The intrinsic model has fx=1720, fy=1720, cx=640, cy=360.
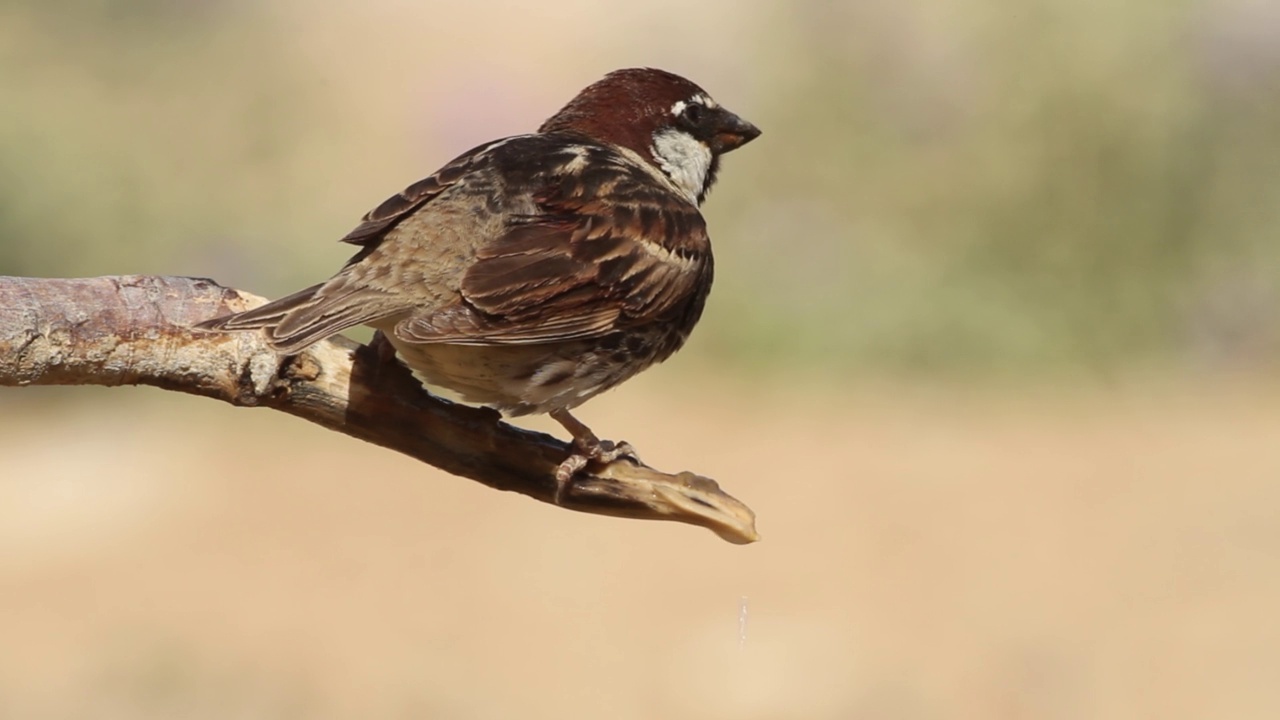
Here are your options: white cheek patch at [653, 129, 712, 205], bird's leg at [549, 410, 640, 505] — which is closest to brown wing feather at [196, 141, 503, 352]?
bird's leg at [549, 410, 640, 505]

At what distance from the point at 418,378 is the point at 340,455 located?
486cm

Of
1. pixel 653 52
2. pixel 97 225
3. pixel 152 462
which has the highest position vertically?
pixel 653 52

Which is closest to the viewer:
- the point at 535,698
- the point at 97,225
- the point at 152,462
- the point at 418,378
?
the point at 418,378

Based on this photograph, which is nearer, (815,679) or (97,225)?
(815,679)

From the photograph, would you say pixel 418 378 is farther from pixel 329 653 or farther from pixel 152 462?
pixel 152 462

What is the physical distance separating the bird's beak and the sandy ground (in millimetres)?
2433

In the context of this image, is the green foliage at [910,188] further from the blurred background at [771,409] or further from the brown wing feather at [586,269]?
the brown wing feather at [586,269]

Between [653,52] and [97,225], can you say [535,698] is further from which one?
[653,52]

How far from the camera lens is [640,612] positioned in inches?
289

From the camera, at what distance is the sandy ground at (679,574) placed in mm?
6781

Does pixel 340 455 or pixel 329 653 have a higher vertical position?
pixel 340 455

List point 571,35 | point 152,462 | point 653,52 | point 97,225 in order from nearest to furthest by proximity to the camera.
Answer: point 152,462
point 97,225
point 653,52
point 571,35

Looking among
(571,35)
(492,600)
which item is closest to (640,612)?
(492,600)

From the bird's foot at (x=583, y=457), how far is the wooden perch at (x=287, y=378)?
27 millimetres
